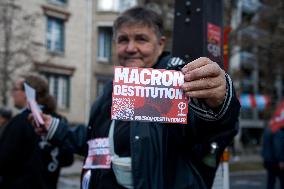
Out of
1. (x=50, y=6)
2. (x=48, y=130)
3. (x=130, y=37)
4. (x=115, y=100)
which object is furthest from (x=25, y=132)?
(x=50, y=6)

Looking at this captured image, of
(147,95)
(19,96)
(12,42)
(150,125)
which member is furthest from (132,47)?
(12,42)

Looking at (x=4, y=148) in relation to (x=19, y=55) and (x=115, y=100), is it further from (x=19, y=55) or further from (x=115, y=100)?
(x=19, y=55)

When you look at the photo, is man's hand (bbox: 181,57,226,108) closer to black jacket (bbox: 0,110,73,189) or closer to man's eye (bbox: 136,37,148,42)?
man's eye (bbox: 136,37,148,42)

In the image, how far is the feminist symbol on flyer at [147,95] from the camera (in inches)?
73.2

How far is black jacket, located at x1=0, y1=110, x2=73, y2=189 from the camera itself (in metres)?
4.05

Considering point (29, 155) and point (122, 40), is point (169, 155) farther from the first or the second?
point (29, 155)

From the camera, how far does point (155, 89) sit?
1.87 meters

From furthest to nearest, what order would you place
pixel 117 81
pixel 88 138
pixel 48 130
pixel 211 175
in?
pixel 48 130, pixel 88 138, pixel 211 175, pixel 117 81

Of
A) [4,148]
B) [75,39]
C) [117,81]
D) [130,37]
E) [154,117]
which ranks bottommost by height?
[4,148]

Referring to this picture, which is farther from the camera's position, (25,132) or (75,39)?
(75,39)

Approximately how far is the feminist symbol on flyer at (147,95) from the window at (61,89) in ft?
82.9

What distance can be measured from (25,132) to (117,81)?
8.11 ft

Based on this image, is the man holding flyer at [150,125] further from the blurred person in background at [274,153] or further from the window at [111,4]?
the window at [111,4]

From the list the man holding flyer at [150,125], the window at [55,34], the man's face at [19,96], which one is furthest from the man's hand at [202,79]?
the window at [55,34]
